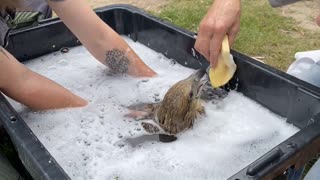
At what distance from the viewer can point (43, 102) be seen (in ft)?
5.65

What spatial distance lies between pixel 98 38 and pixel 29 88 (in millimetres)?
509

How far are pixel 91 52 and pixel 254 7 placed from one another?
69.2 inches

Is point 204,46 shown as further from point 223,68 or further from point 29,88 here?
point 29,88

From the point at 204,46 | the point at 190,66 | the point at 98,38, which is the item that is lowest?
the point at 190,66

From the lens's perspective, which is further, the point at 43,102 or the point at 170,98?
the point at 43,102

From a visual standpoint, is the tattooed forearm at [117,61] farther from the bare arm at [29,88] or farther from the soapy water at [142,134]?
the bare arm at [29,88]

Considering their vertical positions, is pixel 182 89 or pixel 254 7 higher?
pixel 182 89

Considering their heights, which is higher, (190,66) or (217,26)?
(217,26)

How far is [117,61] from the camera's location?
6.82ft

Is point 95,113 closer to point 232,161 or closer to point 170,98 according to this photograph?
point 170,98

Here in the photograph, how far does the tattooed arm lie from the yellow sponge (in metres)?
0.49

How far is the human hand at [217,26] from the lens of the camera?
58.9 inches

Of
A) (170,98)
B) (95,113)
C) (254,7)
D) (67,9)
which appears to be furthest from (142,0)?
(170,98)

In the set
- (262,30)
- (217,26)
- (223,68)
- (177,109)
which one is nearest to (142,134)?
(177,109)
